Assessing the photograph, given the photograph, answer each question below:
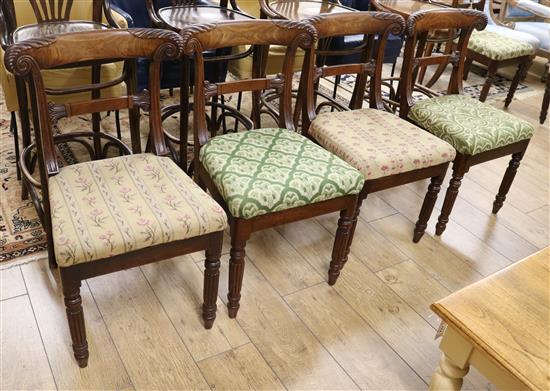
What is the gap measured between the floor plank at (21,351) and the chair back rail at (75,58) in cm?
44

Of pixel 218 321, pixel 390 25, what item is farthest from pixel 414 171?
pixel 218 321

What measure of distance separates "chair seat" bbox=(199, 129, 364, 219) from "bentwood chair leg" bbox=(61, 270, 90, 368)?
469 mm

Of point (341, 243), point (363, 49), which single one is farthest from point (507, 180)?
point (341, 243)

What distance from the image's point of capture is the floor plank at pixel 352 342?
156 cm

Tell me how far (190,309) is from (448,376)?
85cm

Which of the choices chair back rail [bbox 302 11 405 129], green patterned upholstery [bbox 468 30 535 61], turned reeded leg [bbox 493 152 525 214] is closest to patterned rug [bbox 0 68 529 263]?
chair back rail [bbox 302 11 405 129]

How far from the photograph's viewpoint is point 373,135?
1.90 metres

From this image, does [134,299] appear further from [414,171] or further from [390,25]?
[390,25]

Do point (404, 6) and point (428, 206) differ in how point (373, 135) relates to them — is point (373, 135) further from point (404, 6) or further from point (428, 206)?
point (404, 6)

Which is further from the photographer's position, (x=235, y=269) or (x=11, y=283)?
(x=11, y=283)

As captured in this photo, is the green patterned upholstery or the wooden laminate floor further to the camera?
the green patterned upholstery

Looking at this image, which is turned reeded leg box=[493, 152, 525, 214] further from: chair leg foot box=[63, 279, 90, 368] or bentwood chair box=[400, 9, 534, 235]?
chair leg foot box=[63, 279, 90, 368]

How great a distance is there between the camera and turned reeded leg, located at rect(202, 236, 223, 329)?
4.85ft

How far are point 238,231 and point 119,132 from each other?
1284mm
